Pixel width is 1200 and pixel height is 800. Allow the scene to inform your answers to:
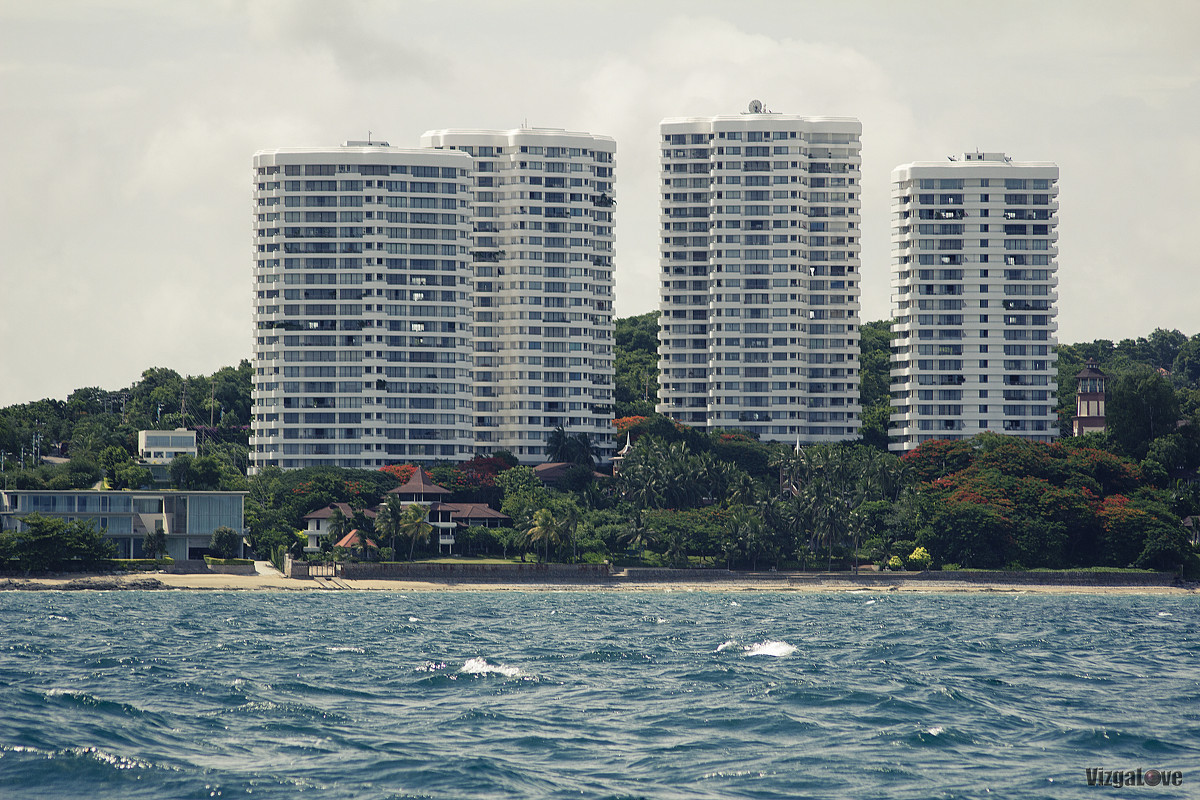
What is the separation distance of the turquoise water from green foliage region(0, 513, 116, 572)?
46369 millimetres

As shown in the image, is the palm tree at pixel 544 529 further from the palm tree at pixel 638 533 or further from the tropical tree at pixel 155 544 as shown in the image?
the tropical tree at pixel 155 544

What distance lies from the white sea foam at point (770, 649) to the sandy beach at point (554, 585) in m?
70.2

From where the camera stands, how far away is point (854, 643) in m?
80.6

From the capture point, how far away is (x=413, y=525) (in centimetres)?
15588

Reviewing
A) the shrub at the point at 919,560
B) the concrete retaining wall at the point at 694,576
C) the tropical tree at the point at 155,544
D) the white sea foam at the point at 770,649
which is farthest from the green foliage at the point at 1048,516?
the white sea foam at the point at 770,649

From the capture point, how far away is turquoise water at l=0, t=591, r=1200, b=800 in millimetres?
39562

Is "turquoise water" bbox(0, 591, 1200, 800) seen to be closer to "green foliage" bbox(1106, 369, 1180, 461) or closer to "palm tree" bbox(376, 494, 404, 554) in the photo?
"palm tree" bbox(376, 494, 404, 554)

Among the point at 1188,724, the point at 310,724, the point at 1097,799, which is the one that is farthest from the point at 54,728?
the point at 1188,724

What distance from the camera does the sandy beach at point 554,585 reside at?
452 ft

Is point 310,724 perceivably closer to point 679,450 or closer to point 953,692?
point 953,692

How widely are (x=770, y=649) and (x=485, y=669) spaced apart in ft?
60.7

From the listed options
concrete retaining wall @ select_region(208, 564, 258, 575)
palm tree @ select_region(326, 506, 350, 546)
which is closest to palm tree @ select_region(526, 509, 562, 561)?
palm tree @ select_region(326, 506, 350, 546)

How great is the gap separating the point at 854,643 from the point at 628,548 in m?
83.0

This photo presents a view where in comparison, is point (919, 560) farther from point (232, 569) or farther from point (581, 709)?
point (581, 709)
